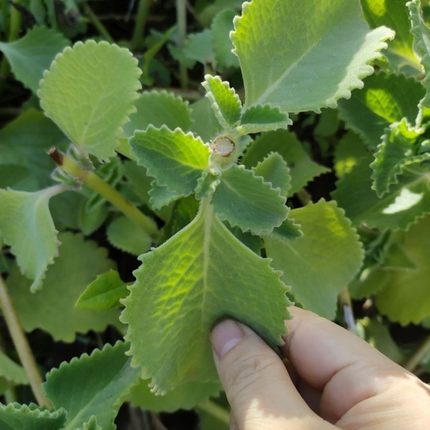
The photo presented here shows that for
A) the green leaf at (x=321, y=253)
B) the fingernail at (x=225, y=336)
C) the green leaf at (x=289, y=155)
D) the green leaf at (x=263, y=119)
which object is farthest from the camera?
the green leaf at (x=289, y=155)

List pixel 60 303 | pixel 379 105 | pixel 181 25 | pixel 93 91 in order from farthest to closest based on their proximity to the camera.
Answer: pixel 181 25, pixel 60 303, pixel 379 105, pixel 93 91

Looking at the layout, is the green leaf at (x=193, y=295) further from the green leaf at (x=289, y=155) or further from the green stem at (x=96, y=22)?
the green stem at (x=96, y=22)

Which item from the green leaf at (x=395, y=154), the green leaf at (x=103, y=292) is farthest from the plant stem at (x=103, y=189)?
the green leaf at (x=395, y=154)

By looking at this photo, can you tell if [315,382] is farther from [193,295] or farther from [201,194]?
[201,194]

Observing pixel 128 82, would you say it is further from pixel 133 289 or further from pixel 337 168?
pixel 337 168

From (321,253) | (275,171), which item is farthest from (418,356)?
(275,171)

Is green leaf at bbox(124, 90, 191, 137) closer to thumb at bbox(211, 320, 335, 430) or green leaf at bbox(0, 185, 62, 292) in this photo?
green leaf at bbox(0, 185, 62, 292)

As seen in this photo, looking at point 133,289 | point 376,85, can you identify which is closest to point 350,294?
point 376,85
